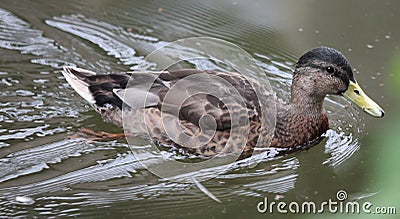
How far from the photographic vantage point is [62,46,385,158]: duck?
17.2 feet

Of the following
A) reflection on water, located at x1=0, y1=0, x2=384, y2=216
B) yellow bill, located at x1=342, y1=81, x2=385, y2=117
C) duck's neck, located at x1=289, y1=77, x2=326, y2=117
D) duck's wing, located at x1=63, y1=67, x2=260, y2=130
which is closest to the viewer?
reflection on water, located at x1=0, y1=0, x2=384, y2=216

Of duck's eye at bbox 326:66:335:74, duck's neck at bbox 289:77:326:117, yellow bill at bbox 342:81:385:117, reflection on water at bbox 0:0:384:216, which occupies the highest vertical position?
duck's eye at bbox 326:66:335:74

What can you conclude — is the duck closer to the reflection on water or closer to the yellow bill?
the yellow bill

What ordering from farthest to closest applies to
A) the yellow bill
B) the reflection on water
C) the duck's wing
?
the yellow bill → the duck's wing → the reflection on water

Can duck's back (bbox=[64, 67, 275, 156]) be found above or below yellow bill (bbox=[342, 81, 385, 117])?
below

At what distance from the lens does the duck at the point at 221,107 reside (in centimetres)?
523

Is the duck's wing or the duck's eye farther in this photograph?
the duck's eye

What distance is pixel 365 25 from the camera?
7.25 metres

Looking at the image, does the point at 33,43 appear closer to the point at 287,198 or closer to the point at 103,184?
the point at 103,184

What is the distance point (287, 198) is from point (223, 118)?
785 mm

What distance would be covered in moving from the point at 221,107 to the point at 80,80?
1264 millimetres

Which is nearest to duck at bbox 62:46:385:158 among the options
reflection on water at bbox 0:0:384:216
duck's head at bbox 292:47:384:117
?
duck's head at bbox 292:47:384:117

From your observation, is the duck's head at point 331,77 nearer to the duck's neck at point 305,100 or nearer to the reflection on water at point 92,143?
the duck's neck at point 305,100

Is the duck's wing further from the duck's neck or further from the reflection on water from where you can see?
the duck's neck
